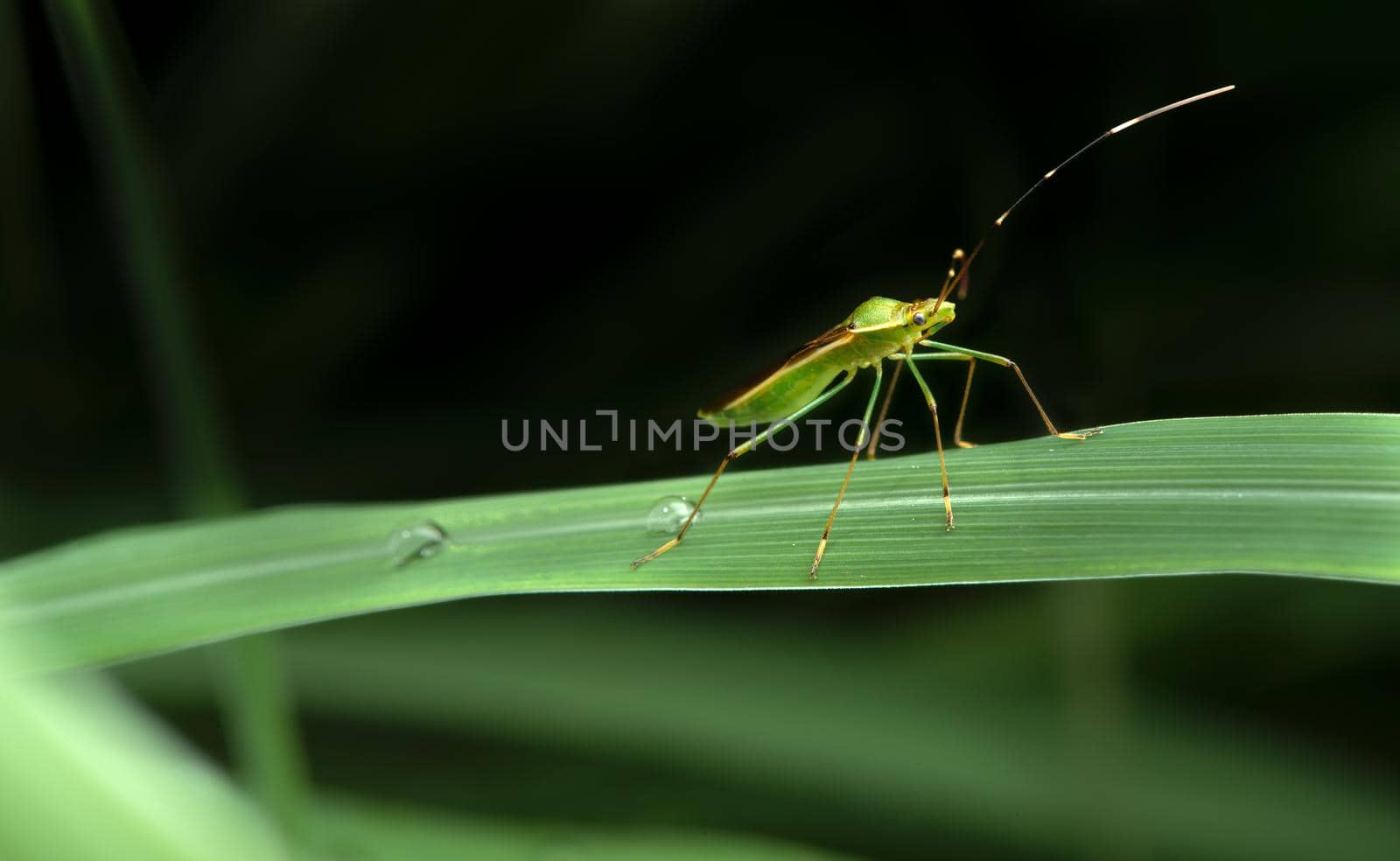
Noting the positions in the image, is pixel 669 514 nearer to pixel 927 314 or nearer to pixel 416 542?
pixel 416 542

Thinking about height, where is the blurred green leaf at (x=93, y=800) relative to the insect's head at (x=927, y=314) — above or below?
below

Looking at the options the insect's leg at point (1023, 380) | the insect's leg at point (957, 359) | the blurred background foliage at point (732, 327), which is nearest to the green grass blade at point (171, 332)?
the blurred background foliage at point (732, 327)

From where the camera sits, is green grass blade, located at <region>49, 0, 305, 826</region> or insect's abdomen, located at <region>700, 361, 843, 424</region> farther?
insect's abdomen, located at <region>700, 361, 843, 424</region>

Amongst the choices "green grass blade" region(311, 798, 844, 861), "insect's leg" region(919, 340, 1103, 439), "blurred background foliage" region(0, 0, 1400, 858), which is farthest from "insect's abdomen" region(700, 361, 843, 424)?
"green grass blade" region(311, 798, 844, 861)

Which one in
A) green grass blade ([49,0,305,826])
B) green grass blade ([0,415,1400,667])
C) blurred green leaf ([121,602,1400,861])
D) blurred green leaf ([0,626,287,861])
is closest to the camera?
blurred green leaf ([0,626,287,861])

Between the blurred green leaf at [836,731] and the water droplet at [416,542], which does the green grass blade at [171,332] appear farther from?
the water droplet at [416,542]

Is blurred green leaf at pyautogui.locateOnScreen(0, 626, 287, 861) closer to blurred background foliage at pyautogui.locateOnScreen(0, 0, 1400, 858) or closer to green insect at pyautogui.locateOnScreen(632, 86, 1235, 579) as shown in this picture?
green insect at pyautogui.locateOnScreen(632, 86, 1235, 579)

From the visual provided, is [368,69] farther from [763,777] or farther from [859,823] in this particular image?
[859,823]
